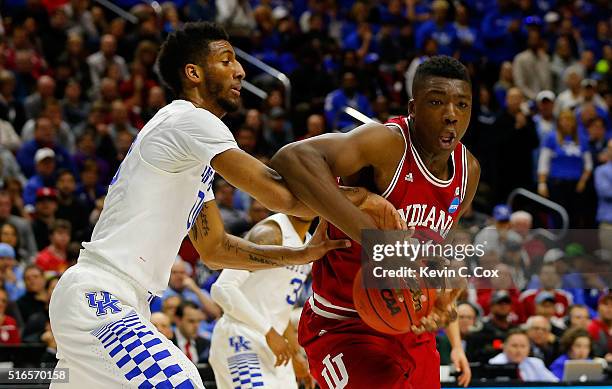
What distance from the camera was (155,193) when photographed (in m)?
4.34

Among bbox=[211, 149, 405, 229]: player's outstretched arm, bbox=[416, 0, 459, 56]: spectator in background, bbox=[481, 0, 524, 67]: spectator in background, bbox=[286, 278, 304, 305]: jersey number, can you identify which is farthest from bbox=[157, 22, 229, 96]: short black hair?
bbox=[481, 0, 524, 67]: spectator in background

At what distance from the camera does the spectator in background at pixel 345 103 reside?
47.1 ft

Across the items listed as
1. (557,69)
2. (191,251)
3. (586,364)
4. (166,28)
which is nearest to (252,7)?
(166,28)

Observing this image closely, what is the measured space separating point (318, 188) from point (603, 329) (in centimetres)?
665

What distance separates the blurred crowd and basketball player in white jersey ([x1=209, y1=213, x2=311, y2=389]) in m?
1.66

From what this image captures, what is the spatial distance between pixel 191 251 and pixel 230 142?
7106 mm

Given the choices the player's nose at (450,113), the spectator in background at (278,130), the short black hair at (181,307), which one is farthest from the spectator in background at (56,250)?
the player's nose at (450,113)

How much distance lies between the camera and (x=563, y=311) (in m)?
10.7

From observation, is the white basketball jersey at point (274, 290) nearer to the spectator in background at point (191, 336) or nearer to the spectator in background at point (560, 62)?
the spectator in background at point (191, 336)

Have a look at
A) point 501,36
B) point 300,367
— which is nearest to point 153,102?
point 501,36

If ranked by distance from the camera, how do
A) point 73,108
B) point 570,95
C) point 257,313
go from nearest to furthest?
1. point 257,313
2. point 73,108
3. point 570,95

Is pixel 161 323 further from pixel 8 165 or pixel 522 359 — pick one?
pixel 8 165

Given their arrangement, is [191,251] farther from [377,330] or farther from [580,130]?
Result: [377,330]

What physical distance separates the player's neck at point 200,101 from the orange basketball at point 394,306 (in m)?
1.02
